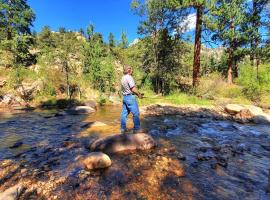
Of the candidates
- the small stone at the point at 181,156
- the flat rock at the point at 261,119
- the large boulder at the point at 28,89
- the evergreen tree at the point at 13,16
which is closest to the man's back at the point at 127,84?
the small stone at the point at 181,156

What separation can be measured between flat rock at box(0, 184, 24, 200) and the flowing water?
142 mm

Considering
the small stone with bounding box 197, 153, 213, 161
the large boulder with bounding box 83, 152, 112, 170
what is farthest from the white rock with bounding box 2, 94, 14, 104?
the small stone with bounding box 197, 153, 213, 161

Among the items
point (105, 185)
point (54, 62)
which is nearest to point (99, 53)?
point (54, 62)

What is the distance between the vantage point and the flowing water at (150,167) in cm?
435

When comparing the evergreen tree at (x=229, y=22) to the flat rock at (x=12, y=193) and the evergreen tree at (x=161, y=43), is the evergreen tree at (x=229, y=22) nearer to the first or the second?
the evergreen tree at (x=161, y=43)

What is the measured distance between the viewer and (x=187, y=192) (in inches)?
169

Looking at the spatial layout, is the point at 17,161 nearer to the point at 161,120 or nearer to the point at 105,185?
the point at 105,185

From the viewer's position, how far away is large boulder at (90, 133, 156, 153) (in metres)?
6.55

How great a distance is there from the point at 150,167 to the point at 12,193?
2861 millimetres

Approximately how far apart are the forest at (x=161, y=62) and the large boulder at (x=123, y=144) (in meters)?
10.5

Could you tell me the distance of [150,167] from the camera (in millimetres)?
5410

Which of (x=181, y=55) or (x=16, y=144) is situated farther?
(x=181, y=55)

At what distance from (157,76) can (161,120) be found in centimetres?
1216

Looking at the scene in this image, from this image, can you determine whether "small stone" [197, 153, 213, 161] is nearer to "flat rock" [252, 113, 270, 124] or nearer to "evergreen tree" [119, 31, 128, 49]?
"flat rock" [252, 113, 270, 124]
